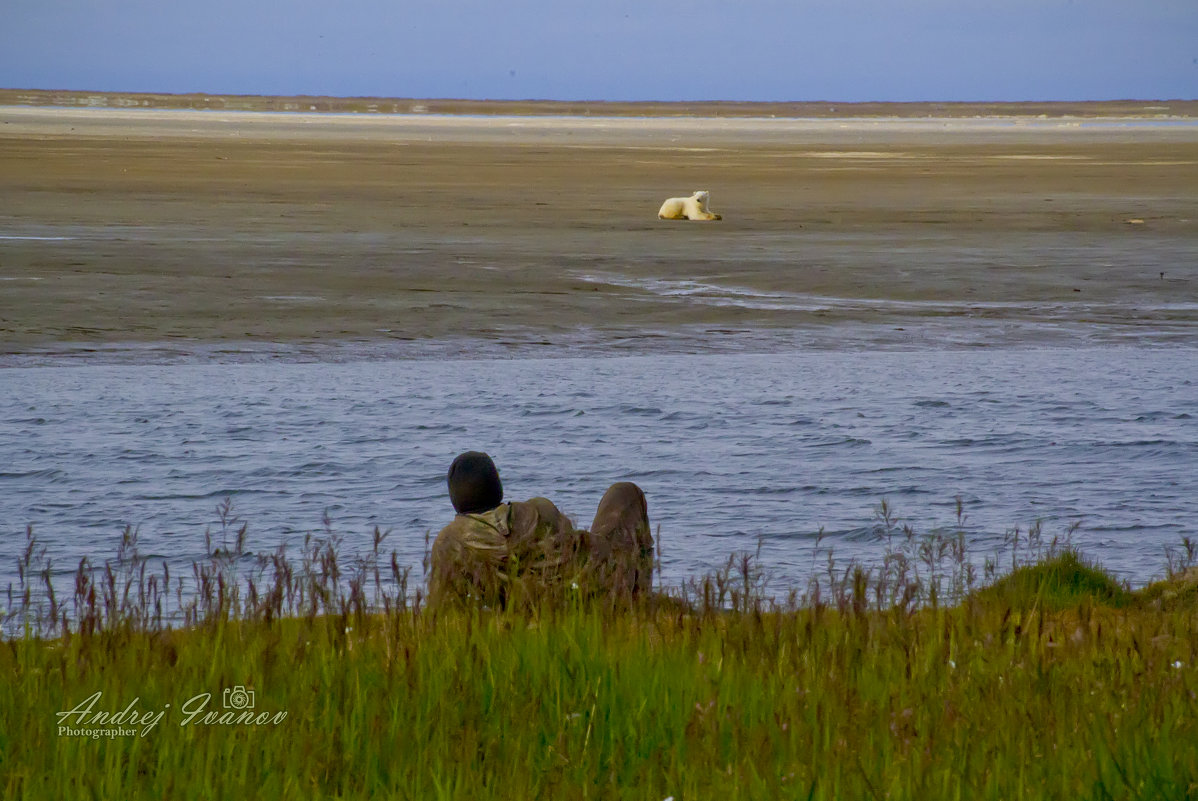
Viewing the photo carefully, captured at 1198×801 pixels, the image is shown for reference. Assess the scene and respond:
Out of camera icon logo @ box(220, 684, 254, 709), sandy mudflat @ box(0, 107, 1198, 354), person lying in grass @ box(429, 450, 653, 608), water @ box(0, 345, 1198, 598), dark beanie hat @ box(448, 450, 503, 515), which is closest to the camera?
camera icon logo @ box(220, 684, 254, 709)

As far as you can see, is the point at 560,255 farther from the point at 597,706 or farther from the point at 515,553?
the point at 597,706

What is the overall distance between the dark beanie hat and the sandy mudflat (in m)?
9.53

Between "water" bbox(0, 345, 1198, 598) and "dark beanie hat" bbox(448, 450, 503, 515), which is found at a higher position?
"dark beanie hat" bbox(448, 450, 503, 515)

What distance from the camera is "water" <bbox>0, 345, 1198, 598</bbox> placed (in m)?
8.37

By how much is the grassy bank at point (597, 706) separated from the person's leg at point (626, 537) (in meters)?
0.33

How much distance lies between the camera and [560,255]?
23125 mm

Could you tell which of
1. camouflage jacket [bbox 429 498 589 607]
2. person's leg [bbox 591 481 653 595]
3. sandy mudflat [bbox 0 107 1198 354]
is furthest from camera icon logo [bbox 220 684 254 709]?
sandy mudflat [bbox 0 107 1198 354]

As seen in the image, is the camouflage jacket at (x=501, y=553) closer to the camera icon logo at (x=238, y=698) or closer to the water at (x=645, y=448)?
the camera icon logo at (x=238, y=698)

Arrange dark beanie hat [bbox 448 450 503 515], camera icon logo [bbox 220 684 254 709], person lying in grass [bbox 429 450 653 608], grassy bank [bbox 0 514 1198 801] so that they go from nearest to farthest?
grassy bank [bbox 0 514 1198 801] < camera icon logo [bbox 220 684 254 709] < person lying in grass [bbox 429 450 653 608] < dark beanie hat [bbox 448 450 503 515]

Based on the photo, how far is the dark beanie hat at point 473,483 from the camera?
19.0 ft

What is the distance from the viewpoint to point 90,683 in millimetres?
4156

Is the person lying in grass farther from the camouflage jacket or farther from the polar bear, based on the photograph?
the polar bear

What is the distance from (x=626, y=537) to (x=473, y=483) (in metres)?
0.67

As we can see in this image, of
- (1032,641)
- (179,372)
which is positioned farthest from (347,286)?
(1032,641)
